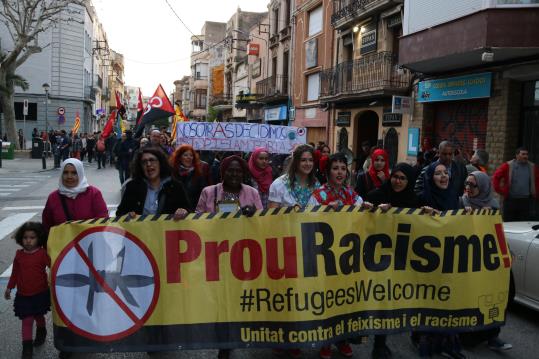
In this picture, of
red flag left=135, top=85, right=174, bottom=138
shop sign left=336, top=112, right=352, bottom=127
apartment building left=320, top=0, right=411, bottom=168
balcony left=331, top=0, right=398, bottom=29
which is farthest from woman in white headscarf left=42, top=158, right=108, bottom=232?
shop sign left=336, top=112, right=352, bottom=127

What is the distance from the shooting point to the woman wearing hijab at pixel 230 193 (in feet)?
16.4

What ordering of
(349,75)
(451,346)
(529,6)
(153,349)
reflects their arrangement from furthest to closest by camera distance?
(349,75) → (529,6) → (451,346) → (153,349)

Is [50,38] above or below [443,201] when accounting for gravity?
above

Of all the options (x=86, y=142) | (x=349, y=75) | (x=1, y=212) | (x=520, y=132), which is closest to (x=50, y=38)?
(x=86, y=142)

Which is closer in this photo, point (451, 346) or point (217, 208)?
point (451, 346)

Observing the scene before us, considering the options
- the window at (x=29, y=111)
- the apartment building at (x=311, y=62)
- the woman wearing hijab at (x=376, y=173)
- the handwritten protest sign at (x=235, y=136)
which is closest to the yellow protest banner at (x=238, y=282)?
the woman wearing hijab at (x=376, y=173)

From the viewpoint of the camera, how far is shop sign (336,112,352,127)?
22703 mm

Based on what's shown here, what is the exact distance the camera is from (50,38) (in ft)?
139

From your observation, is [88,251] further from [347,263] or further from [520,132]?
[520,132]

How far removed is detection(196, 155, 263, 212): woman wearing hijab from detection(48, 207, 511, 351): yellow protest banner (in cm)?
74

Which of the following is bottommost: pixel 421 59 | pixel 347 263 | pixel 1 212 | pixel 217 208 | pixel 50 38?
pixel 1 212

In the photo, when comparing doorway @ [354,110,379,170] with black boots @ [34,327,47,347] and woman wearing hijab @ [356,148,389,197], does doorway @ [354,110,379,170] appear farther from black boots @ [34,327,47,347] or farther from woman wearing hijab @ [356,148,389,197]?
black boots @ [34,327,47,347]

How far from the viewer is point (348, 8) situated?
842 inches

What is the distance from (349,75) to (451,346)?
1780 cm
